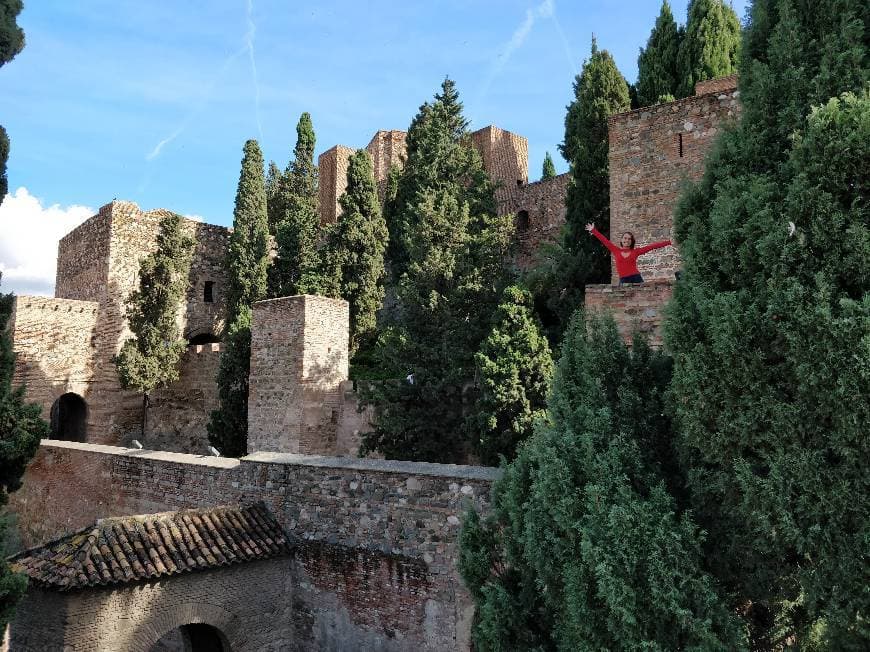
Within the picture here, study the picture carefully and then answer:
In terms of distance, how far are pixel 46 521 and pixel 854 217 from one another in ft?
40.4

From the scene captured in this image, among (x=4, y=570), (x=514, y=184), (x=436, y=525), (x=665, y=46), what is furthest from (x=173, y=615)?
(x=514, y=184)

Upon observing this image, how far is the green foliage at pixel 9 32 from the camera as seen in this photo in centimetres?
644

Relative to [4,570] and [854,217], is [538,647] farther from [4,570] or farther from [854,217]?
[4,570]

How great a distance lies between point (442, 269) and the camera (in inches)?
536

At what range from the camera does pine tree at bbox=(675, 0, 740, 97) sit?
1675 cm

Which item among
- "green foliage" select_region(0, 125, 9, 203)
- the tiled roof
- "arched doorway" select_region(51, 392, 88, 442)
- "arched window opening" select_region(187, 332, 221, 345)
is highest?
"green foliage" select_region(0, 125, 9, 203)

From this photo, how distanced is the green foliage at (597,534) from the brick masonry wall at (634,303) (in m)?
0.93

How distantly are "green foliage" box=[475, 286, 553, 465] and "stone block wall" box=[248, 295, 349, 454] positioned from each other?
3316 millimetres

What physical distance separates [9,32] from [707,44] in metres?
15.8

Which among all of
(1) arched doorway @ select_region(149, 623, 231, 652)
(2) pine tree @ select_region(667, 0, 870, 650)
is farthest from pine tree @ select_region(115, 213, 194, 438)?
(2) pine tree @ select_region(667, 0, 870, 650)

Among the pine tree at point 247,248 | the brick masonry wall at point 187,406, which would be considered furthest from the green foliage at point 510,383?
the brick masonry wall at point 187,406

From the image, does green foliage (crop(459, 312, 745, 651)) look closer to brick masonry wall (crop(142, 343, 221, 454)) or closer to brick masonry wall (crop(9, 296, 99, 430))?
brick masonry wall (crop(142, 343, 221, 454))

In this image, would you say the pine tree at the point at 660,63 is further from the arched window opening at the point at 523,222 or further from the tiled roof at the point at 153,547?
the tiled roof at the point at 153,547

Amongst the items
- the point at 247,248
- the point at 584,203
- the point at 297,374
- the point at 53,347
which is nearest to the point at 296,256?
the point at 247,248
